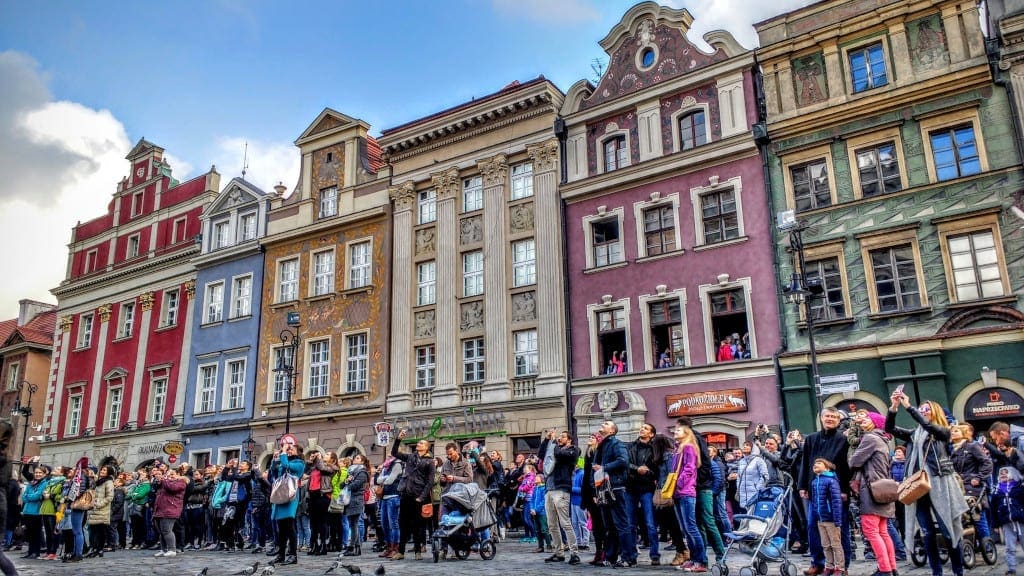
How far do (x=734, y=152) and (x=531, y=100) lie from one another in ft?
25.4

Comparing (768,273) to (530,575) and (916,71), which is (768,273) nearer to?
(916,71)

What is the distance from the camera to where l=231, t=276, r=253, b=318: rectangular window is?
34.2 meters

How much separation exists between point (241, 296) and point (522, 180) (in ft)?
46.8

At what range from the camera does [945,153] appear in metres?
20.7

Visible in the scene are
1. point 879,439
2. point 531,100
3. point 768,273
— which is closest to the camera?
point 879,439

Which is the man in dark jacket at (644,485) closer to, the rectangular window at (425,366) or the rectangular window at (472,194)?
the rectangular window at (425,366)

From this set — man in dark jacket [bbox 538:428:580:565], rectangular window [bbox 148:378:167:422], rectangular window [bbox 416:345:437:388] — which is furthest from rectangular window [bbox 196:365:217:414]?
man in dark jacket [bbox 538:428:580:565]

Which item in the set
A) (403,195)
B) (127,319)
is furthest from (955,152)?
(127,319)

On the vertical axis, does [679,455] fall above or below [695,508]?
above

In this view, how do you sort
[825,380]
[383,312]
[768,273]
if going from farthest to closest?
[383,312]
[768,273]
[825,380]

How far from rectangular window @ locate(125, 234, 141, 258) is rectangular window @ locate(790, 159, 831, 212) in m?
31.9

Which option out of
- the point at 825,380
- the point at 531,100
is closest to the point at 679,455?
the point at 825,380

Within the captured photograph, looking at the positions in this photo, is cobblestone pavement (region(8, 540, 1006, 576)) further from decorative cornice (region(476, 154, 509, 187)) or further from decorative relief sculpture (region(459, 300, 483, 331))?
decorative cornice (region(476, 154, 509, 187))

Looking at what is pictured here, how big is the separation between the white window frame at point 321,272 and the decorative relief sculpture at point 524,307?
8611 mm
